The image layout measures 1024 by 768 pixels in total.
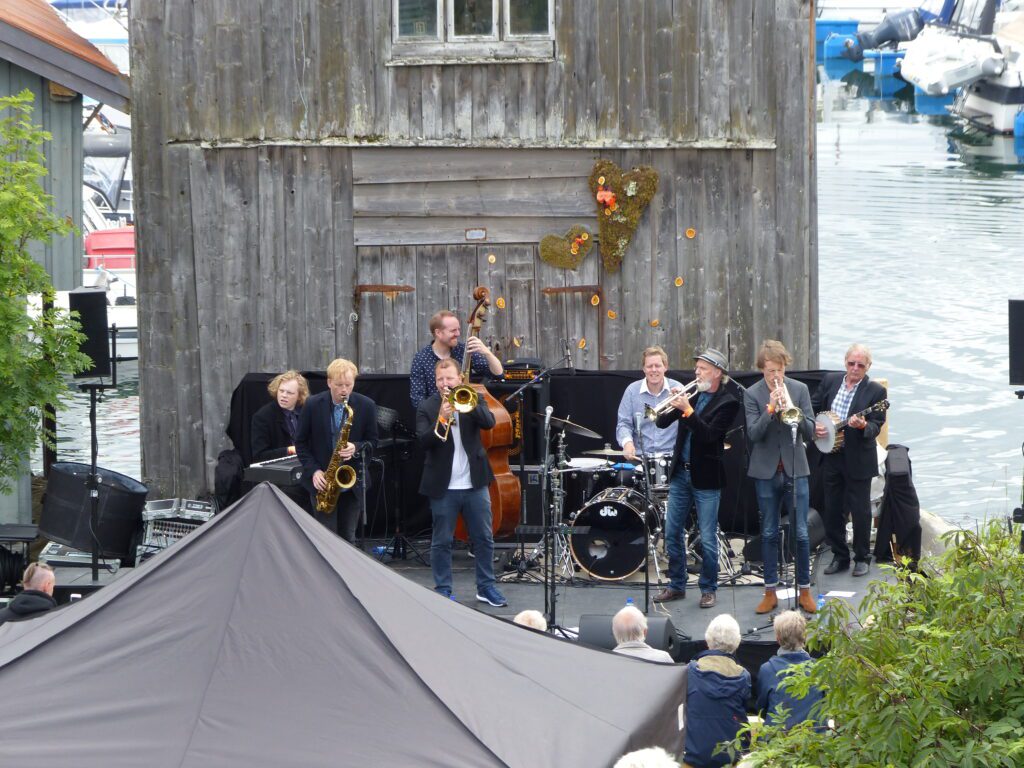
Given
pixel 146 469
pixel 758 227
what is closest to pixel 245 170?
pixel 146 469

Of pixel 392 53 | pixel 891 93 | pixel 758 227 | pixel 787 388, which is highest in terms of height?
pixel 891 93

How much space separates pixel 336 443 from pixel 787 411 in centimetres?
309

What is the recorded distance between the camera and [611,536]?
10797 millimetres

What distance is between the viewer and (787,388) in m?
9.97

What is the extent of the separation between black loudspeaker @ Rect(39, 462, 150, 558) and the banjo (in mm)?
5141

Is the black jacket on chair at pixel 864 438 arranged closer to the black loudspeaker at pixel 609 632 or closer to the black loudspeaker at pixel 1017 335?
the black loudspeaker at pixel 1017 335

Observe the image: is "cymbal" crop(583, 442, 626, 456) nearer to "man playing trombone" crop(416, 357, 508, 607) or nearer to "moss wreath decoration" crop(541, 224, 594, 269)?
"man playing trombone" crop(416, 357, 508, 607)

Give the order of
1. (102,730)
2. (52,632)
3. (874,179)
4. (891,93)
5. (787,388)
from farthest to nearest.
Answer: (891,93)
(874,179)
(787,388)
(52,632)
(102,730)

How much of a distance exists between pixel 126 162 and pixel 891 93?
35919 mm

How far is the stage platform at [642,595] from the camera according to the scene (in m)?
9.98

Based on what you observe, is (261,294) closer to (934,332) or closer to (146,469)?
(146,469)

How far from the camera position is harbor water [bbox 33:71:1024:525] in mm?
23188

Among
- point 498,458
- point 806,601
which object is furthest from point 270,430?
point 806,601

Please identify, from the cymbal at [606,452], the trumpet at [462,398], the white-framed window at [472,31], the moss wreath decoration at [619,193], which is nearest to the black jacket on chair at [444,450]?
the trumpet at [462,398]
